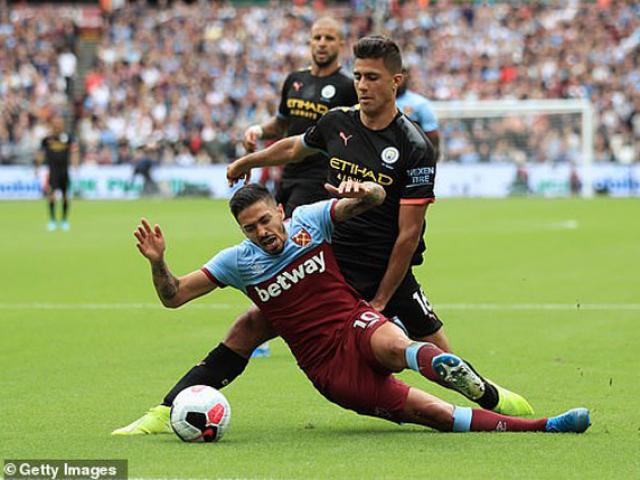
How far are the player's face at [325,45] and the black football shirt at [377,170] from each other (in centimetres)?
257

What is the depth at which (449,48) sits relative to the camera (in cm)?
4603

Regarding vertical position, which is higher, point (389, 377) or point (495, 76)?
point (389, 377)

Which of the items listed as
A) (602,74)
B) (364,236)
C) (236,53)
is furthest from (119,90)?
(364,236)

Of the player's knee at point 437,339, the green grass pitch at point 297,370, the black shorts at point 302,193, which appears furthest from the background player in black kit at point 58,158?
the player's knee at point 437,339

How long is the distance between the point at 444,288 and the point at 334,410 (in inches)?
314

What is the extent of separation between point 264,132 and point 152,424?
3.44 m

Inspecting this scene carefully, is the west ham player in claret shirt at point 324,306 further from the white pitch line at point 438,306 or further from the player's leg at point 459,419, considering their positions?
the white pitch line at point 438,306

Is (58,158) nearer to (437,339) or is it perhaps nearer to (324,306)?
(437,339)

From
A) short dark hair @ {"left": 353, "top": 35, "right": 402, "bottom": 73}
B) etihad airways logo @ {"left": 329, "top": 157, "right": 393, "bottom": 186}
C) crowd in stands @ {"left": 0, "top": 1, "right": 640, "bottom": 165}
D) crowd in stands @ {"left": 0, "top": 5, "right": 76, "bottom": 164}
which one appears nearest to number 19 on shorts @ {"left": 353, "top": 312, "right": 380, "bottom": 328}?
etihad airways logo @ {"left": 329, "top": 157, "right": 393, "bottom": 186}

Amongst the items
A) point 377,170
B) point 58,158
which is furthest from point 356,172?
point 58,158

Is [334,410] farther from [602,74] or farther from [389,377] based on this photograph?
[602,74]

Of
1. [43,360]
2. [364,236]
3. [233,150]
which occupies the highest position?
[364,236]

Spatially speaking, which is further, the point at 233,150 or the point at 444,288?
the point at 233,150

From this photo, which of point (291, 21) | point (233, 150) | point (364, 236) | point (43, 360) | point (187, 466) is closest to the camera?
point (187, 466)
